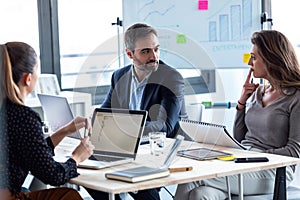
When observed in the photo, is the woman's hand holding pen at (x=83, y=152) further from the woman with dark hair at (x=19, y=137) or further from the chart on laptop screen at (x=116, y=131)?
the chart on laptop screen at (x=116, y=131)

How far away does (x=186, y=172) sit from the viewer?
2.24 meters

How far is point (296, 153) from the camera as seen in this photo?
268 centimetres

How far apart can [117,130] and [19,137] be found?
0.53m

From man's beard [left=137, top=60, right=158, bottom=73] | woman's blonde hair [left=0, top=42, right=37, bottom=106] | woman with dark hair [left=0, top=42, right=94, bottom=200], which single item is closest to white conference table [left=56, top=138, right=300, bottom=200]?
woman with dark hair [left=0, top=42, right=94, bottom=200]

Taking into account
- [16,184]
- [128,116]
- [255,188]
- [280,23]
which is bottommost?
[255,188]

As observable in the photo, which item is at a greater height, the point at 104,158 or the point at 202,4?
the point at 202,4

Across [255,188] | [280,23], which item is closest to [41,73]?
[280,23]

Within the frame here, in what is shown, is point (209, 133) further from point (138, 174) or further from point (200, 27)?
point (200, 27)

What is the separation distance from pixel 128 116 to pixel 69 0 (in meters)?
2.24

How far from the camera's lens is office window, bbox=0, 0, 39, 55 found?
4.09 metres

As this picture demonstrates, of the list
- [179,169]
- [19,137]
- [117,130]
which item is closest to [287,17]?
[117,130]

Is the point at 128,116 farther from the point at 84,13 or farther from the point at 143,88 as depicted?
the point at 84,13

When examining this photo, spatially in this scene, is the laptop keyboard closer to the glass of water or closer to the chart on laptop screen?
the chart on laptop screen

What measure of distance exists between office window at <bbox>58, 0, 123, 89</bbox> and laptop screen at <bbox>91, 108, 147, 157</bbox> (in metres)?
1.98
